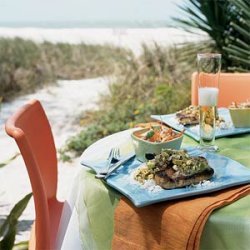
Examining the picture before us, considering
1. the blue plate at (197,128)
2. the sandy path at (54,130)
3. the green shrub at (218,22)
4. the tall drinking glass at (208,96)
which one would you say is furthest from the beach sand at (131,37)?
the tall drinking glass at (208,96)

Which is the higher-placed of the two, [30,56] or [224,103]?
[224,103]

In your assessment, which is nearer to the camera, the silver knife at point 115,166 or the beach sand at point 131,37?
the silver knife at point 115,166

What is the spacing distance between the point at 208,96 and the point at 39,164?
25.3 inches

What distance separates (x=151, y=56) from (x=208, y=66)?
12.3 feet

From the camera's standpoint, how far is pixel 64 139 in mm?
4297

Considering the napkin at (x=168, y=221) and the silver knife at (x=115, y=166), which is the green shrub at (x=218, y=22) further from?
the napkin at (x=168, y=221)

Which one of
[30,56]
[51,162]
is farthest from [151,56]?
[51,162]

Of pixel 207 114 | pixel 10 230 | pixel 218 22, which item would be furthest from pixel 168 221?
pixel 218 22

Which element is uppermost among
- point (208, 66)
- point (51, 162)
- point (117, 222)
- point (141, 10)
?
point (208, 66)

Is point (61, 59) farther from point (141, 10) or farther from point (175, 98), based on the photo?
point (141, 10)

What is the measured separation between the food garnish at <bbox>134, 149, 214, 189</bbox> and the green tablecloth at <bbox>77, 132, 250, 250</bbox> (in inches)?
4.1

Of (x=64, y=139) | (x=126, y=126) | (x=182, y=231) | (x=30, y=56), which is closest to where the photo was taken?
(x=182, y=231)

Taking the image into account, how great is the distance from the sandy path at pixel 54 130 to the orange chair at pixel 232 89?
75 cm

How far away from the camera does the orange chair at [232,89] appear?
2117 mm
